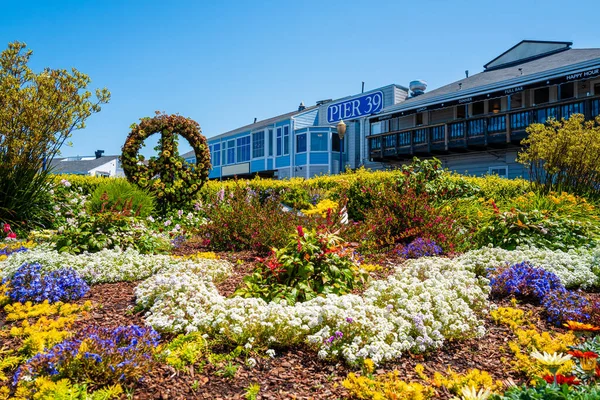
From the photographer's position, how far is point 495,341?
3166mm

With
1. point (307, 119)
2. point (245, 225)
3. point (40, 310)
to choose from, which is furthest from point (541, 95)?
point (40, 310)

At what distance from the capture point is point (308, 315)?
3062 mm

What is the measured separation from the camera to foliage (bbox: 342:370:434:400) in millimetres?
2201

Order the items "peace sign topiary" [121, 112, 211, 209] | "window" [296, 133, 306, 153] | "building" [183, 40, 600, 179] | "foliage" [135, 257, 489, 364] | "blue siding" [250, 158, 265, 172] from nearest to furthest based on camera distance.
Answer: "foliage" [135, 257, 489, 364] < "peace sign topiary" [121, 112, 211, 209] < "building" [183, 40, 600, 179] < "window" [296, 133, 306, 153] < "blue siding" [250, 158, 265, 172]

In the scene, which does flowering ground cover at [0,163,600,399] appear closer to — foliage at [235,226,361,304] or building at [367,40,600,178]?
foliage at [235,226,361,304]

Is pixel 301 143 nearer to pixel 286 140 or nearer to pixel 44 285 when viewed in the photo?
pixel 286 140

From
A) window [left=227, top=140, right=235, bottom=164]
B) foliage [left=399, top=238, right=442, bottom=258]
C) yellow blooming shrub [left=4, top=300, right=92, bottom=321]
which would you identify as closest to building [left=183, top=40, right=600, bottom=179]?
window [left=227, top=140, right=235, bottom=164]

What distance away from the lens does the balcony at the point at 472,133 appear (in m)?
15.7

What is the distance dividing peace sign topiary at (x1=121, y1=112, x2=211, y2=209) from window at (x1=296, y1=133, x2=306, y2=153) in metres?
15.5

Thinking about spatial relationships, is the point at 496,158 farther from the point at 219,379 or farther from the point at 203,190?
the point at 219,379

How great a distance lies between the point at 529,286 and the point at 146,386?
10.8 ft

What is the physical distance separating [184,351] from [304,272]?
1.44 m

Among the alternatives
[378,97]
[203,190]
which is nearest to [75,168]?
[378,97]

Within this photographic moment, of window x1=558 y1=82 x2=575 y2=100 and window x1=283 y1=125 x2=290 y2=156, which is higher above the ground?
window x1=558 y1=82 x2=575 y2=100
